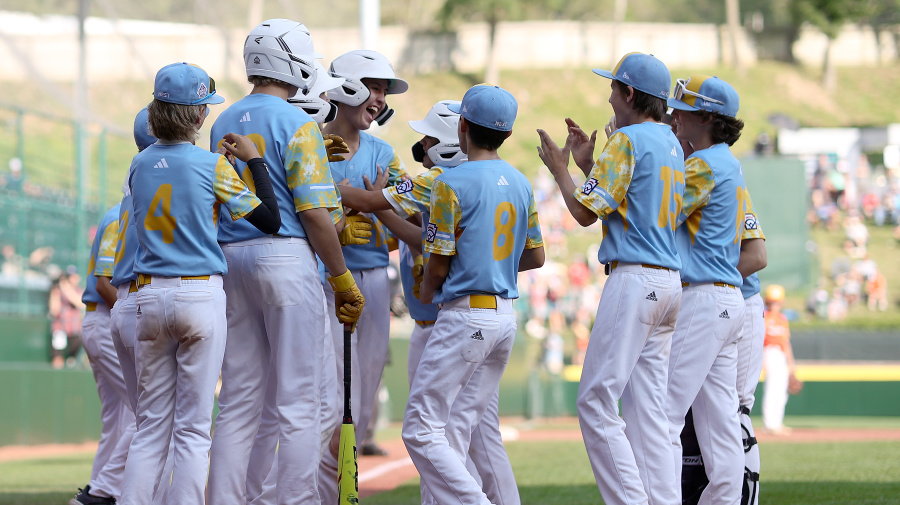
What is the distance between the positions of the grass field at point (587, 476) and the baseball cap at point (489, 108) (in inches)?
127

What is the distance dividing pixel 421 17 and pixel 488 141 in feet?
208

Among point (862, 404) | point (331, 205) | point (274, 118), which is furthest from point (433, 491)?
point (862, 404)

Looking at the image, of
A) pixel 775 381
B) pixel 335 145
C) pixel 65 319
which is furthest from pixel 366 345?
pixel 775 381

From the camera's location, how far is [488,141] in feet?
17.9

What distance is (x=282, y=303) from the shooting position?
516cm

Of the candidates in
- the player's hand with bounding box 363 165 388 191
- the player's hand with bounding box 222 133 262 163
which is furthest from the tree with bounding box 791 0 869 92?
the player's hand with bounding box 222 133 262 163

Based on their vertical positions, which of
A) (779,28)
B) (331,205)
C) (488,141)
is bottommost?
(331,205)

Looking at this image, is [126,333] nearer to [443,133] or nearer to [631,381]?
[443,133]

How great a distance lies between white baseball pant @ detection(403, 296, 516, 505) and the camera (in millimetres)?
4992

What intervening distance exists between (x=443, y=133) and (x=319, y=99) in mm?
812

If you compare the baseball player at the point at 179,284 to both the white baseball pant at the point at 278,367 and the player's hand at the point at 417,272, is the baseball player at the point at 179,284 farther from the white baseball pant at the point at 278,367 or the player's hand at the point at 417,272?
the player's hand at the point at 417,272

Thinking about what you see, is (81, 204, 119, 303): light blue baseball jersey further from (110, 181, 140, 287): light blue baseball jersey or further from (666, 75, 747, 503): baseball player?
(666, 75, 747, 503): baseball player

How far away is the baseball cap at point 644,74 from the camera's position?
5.42m

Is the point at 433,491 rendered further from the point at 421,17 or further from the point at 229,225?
the point at 421,17
